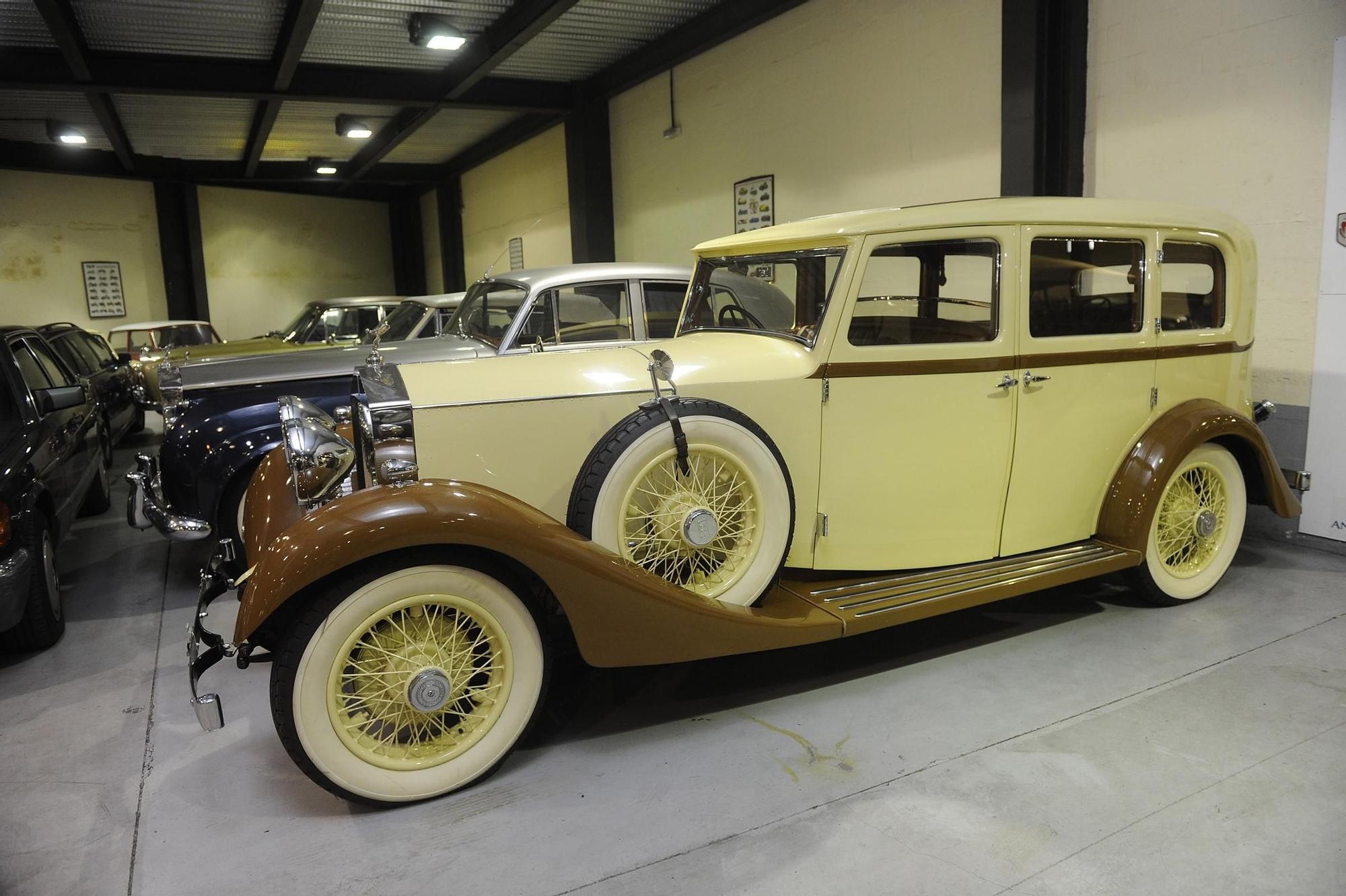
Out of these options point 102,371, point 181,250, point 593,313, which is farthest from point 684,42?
point 181,250

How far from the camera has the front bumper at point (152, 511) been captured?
380 centimetres

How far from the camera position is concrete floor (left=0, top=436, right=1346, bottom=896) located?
2234mm

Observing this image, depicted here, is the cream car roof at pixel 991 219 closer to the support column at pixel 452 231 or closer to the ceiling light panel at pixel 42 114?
the ceiling light panel at pixel 42 114

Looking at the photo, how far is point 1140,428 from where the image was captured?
3.67m

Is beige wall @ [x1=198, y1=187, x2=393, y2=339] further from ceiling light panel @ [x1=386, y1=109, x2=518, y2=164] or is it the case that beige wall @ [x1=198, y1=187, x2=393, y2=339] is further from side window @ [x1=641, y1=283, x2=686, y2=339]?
side window @ [x1=641, y1=283, x2=686, y2=339]

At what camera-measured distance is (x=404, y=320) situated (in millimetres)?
7977

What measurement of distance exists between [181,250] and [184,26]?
28.4 ft

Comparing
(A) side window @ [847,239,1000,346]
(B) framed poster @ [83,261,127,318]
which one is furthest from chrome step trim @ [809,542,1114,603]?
(B) framed poster @ [83,261,127,318]

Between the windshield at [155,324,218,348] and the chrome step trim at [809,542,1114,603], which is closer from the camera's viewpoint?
the chrome step trim at [809,542,1114,603]

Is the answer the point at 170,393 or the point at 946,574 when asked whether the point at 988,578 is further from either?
the point at 170,393

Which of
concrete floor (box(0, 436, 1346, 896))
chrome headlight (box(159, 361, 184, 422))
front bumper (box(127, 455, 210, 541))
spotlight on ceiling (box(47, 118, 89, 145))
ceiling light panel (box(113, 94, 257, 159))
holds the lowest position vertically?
concrete floor (box(0, 436, 1346, 896))

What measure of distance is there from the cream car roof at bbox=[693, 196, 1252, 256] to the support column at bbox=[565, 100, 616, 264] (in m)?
6.81

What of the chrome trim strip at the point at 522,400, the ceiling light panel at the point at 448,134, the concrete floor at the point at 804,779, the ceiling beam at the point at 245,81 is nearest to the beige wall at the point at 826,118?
the ceiling beam at the point at 245,81

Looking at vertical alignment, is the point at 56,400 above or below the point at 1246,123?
below
